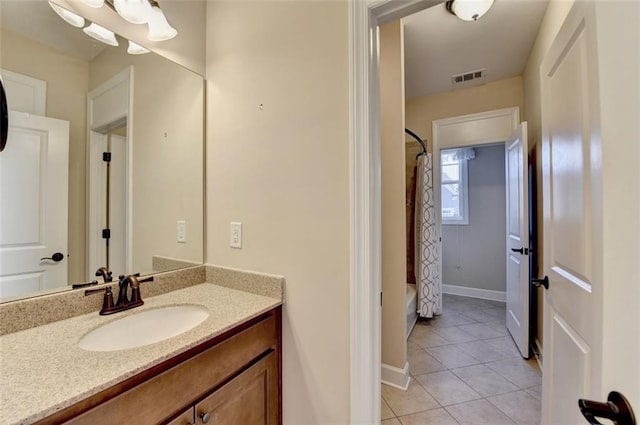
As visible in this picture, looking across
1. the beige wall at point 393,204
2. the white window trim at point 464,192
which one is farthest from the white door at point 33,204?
the white window trim at point 464,192

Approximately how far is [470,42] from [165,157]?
2678 mm

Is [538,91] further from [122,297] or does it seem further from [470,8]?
[122,297]

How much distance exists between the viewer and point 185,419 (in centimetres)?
82

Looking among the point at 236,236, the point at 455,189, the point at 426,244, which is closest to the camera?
the point at 236,236

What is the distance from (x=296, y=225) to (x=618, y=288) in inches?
38.0

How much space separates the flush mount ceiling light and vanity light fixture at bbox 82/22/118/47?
1992 millimetres

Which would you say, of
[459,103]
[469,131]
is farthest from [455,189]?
[459,103]

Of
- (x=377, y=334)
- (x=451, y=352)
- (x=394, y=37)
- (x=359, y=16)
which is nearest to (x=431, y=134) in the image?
(x=394, y=37)

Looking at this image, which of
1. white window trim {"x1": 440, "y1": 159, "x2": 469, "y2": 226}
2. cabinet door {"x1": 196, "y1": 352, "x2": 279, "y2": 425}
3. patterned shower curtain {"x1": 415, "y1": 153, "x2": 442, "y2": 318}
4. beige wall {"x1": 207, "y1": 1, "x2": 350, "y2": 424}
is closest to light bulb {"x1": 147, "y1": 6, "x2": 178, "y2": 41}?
beige wall {"x1": 207, "y1": 1, "x2": 350, "y2": 424}

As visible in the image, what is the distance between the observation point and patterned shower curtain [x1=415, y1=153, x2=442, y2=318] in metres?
3.02

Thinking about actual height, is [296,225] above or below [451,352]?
above

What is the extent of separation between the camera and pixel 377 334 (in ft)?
3.56

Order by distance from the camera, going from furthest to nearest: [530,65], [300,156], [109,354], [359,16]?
[530,65] < [300,156] < [359,16] < [109,354]

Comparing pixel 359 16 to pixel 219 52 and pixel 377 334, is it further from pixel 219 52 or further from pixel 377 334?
pixel 377 334
